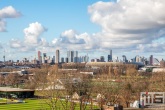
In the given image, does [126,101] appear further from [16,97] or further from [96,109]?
[16,97]

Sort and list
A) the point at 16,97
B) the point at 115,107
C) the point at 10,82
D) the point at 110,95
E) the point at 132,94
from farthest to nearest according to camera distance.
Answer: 1. the point at 10,82
2. the point at 16,97
3. the point at 132,94
4. the point at 110,95
5. the point at 115,107

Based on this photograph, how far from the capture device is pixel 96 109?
130 ft

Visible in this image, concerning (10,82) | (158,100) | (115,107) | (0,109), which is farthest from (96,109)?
(10,82)

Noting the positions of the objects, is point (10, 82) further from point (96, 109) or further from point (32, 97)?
point (96, 109)

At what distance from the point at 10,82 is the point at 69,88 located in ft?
140

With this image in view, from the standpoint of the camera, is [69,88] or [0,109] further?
[69,88]

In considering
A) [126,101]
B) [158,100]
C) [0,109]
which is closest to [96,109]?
[126,101]

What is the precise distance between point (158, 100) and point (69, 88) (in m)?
26.6

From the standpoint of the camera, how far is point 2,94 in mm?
58938

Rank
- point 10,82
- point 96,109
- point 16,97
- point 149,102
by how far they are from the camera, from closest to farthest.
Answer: point 149,102
point 96,109
point 16,97
point 10,82

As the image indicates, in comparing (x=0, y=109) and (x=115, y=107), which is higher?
(x=115, y=107)

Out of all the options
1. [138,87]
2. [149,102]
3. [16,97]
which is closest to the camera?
[149,102]

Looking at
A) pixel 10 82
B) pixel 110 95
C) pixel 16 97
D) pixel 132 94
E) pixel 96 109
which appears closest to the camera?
pixel 96 109

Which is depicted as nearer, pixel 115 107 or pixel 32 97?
pixel 115 107
